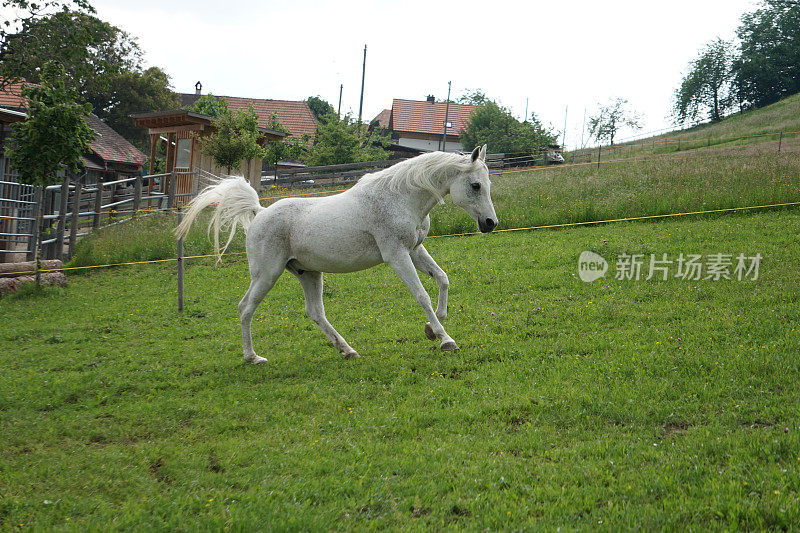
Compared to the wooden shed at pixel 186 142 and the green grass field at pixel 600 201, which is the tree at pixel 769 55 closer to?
the green grass field at pixel 600 201

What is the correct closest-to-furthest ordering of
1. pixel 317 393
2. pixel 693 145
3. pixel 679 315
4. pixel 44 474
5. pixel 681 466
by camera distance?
1. pixel 681 466
2. pixel 44 474
3. pixel 317 393
4. pixel 679 315
5. pixel 693 145

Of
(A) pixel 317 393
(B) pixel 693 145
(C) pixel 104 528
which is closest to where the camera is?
(C) pixel 104 528

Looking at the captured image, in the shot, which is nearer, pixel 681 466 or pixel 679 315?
pixel 681 466

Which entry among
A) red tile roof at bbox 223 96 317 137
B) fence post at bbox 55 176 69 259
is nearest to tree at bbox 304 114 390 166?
red tile roof at bbox 223 96 317 137

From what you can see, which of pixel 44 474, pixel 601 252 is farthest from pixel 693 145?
pixel 44 474

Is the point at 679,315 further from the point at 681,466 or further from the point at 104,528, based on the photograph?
the point at 104,528

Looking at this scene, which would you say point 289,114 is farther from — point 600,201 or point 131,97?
point 600,201

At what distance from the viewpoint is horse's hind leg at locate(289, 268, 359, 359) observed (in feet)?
23.6

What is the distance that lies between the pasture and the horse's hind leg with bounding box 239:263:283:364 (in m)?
0.32

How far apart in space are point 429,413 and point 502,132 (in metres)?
37.5

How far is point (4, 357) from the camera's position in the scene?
7656 mm

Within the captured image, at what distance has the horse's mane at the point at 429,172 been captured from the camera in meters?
6.49

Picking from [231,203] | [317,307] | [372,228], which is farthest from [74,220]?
[372,228]

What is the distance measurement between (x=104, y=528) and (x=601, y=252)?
949 cm
